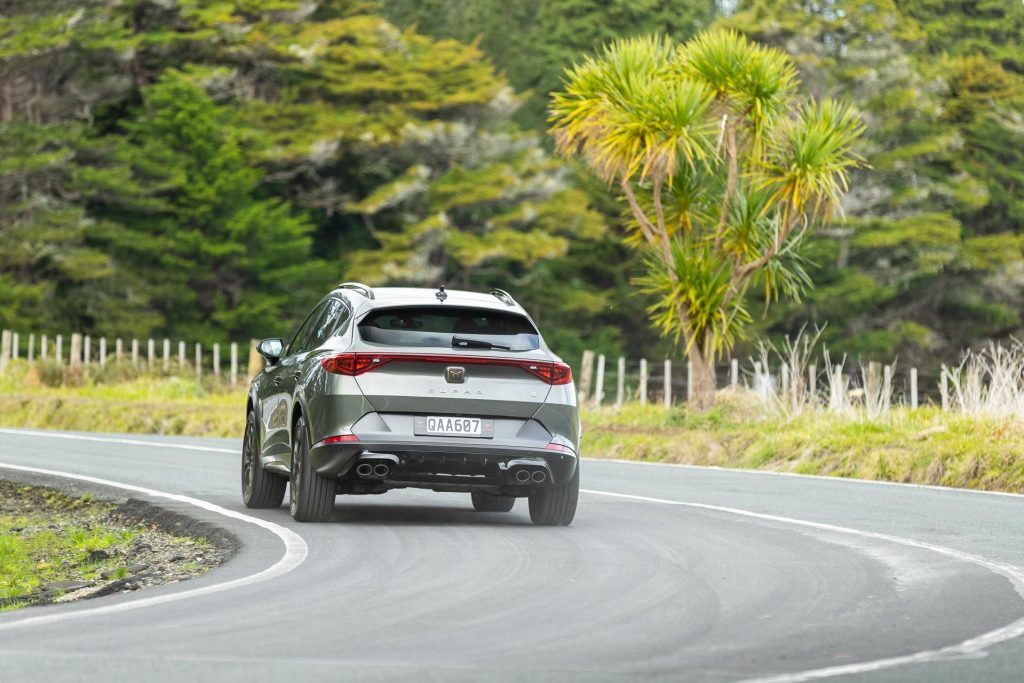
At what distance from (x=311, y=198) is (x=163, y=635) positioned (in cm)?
4835

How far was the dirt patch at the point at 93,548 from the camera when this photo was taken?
33.2 ft

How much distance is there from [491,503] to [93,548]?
3.22m

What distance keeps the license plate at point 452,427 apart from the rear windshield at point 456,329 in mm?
520

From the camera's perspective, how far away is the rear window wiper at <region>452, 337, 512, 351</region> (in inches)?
472

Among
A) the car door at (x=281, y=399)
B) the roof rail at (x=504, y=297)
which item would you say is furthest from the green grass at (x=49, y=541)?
the roof rail at (x=504, y=297)

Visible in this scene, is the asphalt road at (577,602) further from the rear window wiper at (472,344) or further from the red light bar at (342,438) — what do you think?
the rear window wiper at (472,344)

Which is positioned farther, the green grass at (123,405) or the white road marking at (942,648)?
the green grass at (123,405)

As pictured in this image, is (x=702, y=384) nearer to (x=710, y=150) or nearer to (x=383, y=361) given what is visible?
(x=710, y=150)

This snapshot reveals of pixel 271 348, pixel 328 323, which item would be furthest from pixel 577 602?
pixel 271 348

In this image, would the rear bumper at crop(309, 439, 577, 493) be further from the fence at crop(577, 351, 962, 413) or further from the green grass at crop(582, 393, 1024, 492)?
the fence at crop(577, 351, 962, 413)

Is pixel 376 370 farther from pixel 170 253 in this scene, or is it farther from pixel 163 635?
pixel 170 253

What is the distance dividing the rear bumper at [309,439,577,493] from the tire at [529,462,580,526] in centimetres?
55

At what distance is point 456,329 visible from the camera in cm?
1234

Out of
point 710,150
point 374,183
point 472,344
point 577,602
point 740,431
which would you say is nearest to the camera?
point 577,602
